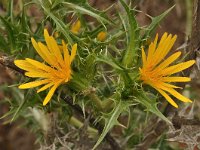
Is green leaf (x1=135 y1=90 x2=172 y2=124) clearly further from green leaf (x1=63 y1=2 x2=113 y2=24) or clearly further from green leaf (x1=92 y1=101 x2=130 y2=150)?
green leaf (x1=63 y1=2 x2=113 y2=24)

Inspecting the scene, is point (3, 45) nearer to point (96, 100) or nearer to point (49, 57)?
point (49, 57)

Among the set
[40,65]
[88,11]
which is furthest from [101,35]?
[40,65]

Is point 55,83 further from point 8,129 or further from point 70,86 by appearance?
point 8,129

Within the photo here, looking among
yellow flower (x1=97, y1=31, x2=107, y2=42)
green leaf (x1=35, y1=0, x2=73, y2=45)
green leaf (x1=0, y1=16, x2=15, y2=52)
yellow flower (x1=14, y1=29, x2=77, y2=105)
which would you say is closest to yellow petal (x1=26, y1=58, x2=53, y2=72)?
yellow flower (x1=14, y1=29, x2=77, y2=105)

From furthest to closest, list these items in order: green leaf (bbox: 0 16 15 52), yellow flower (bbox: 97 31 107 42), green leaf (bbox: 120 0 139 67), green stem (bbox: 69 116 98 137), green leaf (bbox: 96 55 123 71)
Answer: green stem (bbox: 69 116 98 137) < yellow flower (bbox: 97 31 107 42) < green leaf (bbox: 0 16 15 52) < green leaf (bbox: 120 0 139 67) < green leaf (bbox: 96 55 123 71)

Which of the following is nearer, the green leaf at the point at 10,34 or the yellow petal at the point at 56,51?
the yellow petal at the point at 56,51

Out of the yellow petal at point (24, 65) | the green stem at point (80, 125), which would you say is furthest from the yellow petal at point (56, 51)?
the green stem at point (80, 125)

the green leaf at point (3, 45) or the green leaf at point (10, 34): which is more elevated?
the green leaf at point (10, 34)


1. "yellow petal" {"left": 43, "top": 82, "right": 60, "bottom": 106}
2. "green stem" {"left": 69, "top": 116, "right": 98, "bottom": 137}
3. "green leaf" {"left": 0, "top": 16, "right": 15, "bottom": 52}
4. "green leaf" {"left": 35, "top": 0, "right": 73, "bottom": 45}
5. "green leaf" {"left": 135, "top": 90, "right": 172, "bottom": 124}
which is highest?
"green leaf" {"left": 35, "top": 0, "right": 73, "bottom": 45}

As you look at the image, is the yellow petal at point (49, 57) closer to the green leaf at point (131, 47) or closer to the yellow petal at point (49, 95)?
the yellow petal at point (49, 95)

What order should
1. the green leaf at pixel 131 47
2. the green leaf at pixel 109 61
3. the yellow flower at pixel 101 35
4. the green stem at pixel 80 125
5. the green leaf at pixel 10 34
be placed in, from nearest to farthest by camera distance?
1. the green leaf at pixel 109 61
2. the green leaf at pixel 131 47
3. the green leaf at pixel 10 34
4. the yellow flower at pixel 101 35
5. the green stem at pixel 80 125

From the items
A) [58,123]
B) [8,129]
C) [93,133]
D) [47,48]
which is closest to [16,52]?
[47,48]
